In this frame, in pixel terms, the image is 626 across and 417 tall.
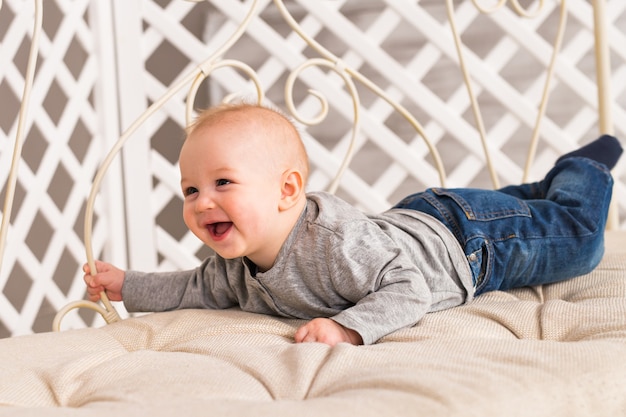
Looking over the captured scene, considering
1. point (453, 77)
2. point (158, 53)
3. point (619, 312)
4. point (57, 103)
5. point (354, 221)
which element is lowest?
point (57, 103)

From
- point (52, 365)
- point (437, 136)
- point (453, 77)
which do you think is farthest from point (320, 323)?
point (453, 77)

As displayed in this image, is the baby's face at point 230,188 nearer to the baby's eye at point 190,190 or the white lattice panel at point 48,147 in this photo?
the baby's eye at point 190,190

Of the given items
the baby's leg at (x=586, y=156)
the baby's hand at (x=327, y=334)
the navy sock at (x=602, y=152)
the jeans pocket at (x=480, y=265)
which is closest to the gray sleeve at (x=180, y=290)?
the baby's hand at (x=327, y=334)

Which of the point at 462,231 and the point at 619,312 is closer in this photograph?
the point at 619,312

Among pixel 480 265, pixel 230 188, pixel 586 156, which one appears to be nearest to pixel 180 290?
pixel 230 188

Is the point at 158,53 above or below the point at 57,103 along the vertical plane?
above

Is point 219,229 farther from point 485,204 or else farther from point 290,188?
point 485,204

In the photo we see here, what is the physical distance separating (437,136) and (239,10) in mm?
632

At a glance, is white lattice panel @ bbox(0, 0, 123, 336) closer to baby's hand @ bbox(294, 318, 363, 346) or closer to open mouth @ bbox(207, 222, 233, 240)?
open mouth @ bbox(207, 222, 233, 240)

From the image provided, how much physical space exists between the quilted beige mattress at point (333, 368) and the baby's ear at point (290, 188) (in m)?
0.15

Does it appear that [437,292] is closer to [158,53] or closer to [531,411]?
[531,411]

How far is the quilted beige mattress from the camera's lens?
2.07ft

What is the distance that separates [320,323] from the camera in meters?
0.92

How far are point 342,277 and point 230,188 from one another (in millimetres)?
179
